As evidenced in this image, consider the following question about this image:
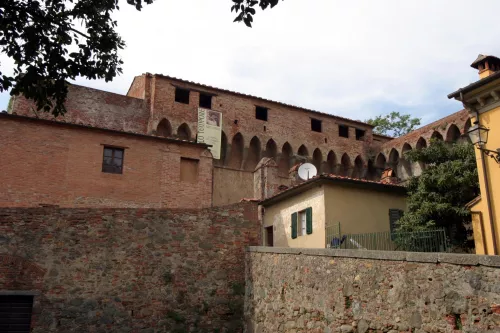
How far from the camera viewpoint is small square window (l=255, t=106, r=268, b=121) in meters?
32.1

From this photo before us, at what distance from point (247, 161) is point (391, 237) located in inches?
660

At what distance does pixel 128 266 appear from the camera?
1230cm

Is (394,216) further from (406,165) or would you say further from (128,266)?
(406,165)

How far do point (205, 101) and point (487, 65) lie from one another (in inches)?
705

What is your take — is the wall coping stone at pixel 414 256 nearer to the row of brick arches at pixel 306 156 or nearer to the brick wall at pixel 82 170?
the brick wall at pixel 82 170

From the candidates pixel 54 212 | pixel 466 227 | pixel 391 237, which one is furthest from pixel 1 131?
pixel 466 227

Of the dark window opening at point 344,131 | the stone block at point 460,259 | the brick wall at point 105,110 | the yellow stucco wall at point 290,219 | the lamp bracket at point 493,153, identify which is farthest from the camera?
the dark window opening at point 344,131

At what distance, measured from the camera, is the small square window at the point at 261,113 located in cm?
3209

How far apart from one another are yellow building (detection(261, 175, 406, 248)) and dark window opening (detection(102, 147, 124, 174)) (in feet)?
23.1

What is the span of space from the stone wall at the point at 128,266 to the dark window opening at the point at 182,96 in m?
17.6

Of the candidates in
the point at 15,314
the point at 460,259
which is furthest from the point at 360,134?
the point at 460,259

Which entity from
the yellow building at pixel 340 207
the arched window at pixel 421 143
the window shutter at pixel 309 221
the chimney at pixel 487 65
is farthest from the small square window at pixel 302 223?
the arched window at pixel 421 143

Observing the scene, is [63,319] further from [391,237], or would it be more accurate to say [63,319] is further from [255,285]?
[391,237]

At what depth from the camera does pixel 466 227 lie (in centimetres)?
1653
